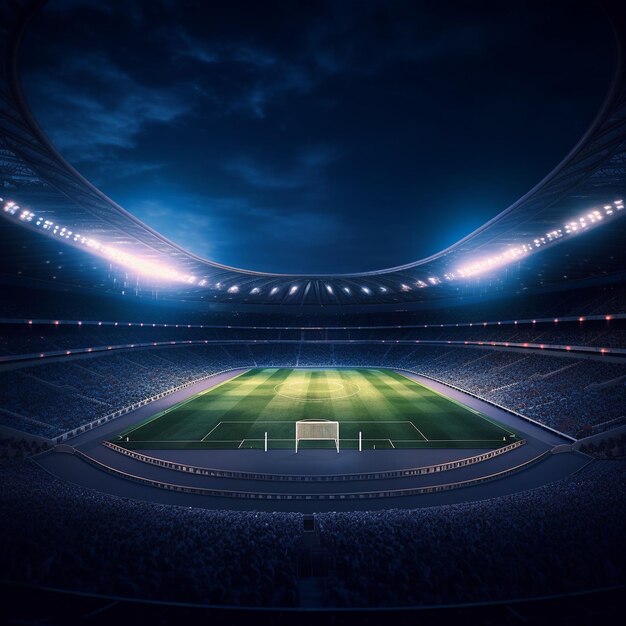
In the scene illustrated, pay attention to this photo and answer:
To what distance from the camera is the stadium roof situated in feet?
46.1

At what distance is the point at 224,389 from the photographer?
42594 millimetres

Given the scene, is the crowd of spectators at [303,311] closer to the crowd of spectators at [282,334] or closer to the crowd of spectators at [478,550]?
the crowd of spectators at [282,334]

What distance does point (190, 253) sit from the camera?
3569 cm

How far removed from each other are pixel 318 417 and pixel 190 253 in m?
20.1

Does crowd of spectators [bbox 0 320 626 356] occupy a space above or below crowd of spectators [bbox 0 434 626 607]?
above

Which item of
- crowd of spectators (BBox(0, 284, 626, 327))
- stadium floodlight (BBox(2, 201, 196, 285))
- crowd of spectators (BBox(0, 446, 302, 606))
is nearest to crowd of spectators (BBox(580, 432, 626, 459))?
crowd of spectators (BBox(0, 284, 626, 327))

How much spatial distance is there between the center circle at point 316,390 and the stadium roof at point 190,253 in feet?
50.5

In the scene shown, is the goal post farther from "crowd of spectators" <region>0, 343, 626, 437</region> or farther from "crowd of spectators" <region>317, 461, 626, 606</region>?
"crowd of spectators" <region>0, 343, 626, 437</region>

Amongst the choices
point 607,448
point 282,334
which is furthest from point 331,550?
point 282,334

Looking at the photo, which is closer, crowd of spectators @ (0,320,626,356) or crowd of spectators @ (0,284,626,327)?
crowd of spectators @ (0,320,626,356)

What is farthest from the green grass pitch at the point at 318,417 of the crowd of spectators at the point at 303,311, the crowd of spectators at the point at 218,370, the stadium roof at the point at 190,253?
the crowd of spectators at the point at 303,311

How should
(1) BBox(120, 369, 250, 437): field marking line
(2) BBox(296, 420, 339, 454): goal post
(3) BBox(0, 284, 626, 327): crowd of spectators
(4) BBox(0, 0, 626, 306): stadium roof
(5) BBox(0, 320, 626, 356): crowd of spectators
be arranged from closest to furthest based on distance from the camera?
(4) BBox(0, 0, 626, 306): stadium roof, (2) BBox(296, 420, 339, 454): goal post, (1) BBox(120, 369, 250, 437): field marking line, (5) BBox(0, 320, 626, 356): crowd of spectators, (3) BBox(0, 284, 626, 327): crowd of spectators

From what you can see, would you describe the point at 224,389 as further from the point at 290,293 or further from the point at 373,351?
the point at 373,351

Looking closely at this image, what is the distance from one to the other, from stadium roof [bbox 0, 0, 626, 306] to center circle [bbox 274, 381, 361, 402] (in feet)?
50.5
